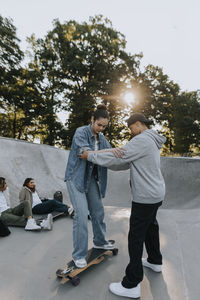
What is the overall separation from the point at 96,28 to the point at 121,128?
12.1 meters

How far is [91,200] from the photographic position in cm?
296

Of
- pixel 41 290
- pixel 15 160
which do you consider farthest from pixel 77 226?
pixel 15 160

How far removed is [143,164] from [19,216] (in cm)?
378

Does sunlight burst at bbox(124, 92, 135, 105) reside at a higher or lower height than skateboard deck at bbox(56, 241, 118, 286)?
higher

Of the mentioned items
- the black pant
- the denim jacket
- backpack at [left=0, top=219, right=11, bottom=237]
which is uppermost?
the denim jacket

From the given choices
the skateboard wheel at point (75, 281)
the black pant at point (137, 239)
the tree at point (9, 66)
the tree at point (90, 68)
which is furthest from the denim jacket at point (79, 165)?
the tree at point (9, 66)

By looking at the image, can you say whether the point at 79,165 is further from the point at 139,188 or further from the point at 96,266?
the point at 96,266

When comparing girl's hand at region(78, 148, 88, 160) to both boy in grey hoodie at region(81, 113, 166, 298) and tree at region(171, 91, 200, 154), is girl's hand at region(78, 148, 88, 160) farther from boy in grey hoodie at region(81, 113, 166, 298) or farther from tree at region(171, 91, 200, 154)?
tree at region(171, 91, 200, 154)

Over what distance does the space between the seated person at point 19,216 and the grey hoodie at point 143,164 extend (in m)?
2.86

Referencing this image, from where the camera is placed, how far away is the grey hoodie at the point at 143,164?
220 cm

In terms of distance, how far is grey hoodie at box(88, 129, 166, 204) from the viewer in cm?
220

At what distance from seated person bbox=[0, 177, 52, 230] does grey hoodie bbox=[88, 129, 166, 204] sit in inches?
113

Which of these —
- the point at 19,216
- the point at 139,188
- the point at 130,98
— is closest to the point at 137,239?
the point at 139,188

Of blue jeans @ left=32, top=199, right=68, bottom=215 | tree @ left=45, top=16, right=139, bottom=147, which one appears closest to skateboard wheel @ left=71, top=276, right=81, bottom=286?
blue jeans @ left=32, top=199, right=68, bottom=215
